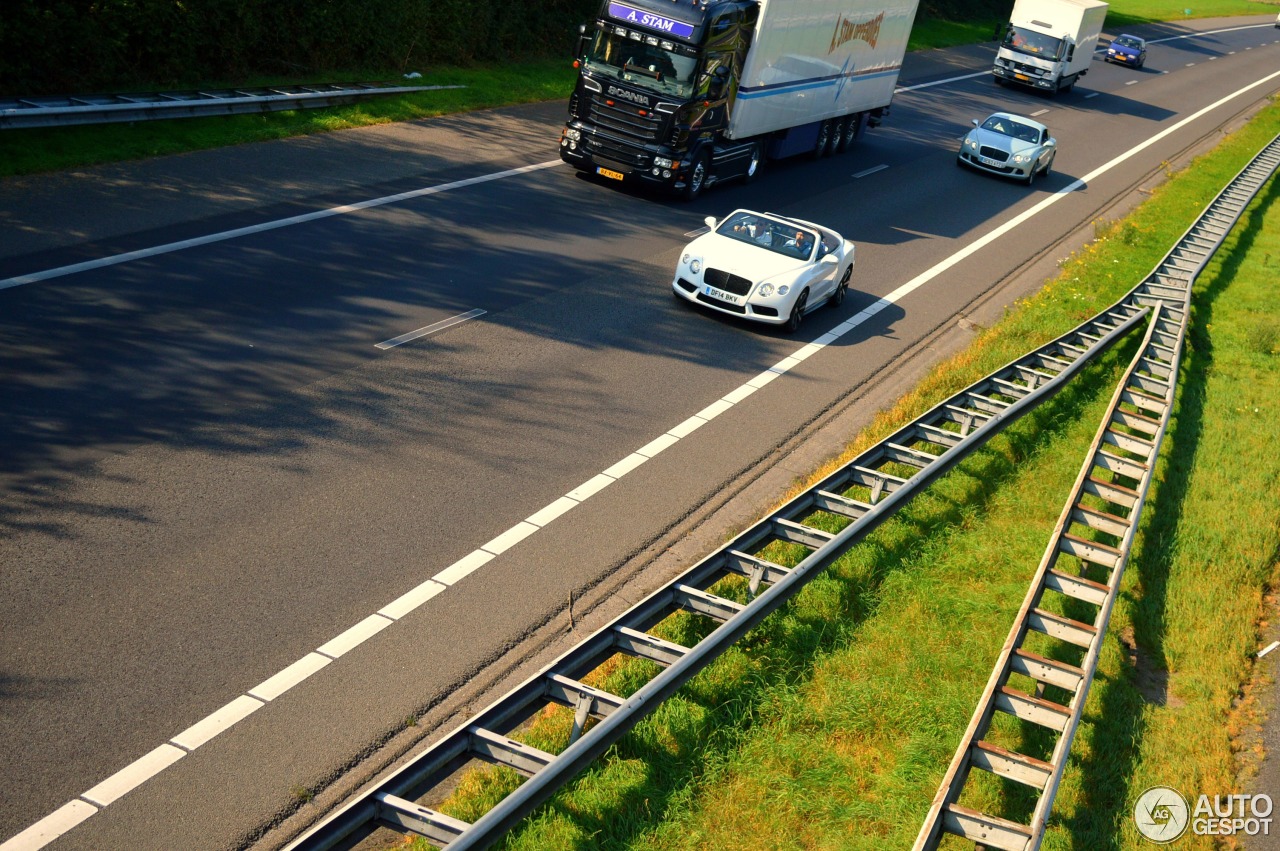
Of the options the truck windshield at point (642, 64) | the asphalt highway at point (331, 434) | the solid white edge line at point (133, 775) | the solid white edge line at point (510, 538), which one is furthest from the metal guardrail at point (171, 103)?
the solid white edge line at point (133, 775)

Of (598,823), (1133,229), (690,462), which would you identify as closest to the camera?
(598,823)

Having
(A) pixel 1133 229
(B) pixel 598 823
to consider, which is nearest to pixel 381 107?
(A) pixel 1133 229

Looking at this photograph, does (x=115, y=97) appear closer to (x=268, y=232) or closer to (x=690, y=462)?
(x=268, y=232)

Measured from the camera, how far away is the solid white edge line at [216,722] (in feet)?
23.0

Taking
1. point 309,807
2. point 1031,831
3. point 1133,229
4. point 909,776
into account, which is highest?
point 1133,229

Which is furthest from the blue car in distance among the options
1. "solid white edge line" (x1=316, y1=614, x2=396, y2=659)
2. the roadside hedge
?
"solid white edge line" (x1=316, y1=614, x2=396, y2=659)

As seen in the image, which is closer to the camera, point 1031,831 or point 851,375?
point 1031,831

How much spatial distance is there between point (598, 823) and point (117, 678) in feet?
10.3

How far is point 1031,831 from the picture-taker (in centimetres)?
604

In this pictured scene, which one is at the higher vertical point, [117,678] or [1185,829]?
[1185,829]

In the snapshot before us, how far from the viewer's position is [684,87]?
21203 millimetres

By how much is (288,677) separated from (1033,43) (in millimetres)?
43942

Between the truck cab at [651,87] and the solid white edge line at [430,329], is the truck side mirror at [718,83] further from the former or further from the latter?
the solid white edge line at [430,329]

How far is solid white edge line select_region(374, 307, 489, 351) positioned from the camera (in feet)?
43.7
